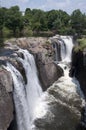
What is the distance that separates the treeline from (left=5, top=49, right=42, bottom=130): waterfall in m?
23.5

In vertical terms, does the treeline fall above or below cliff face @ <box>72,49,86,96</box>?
above

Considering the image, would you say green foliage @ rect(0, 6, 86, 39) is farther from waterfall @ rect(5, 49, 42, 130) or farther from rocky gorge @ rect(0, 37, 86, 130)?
waterfall @ rect(5, 49, 42, 130)

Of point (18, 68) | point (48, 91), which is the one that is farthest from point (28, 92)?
point (48, 91)

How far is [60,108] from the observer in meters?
28.0

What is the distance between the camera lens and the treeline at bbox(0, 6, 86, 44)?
2388 inches

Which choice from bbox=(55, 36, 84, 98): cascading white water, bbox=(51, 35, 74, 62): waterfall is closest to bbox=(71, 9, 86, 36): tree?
bbox=(55, 36, 84, 98): cascading white water

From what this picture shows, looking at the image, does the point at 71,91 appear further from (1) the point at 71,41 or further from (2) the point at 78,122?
(1) the point at 71,41

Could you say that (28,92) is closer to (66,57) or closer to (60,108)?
(60,108)

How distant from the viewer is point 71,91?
3167 centimetres

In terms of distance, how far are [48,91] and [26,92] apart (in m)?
4.98

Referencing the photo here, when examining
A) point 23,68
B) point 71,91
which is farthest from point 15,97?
point 71,91

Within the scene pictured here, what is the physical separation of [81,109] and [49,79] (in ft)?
24.6

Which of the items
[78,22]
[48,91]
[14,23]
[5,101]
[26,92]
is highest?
[14,23]

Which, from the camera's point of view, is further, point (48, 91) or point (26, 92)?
point (48, 91)
